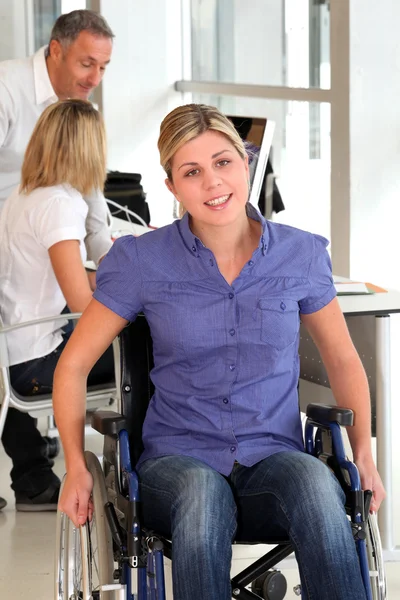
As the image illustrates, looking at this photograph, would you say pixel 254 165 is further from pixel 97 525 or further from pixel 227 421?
pixel 97 525

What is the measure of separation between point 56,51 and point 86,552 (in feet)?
8.09

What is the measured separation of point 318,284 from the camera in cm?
189

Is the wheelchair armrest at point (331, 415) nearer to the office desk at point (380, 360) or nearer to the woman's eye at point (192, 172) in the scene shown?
the woman's eye at point (192, 172)

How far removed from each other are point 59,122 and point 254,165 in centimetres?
62

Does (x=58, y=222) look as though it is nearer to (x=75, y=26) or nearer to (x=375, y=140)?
(x=75, y=26)

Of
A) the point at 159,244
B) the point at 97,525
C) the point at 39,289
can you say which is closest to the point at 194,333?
the point at 159,244

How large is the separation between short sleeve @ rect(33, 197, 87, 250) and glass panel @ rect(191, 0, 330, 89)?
2.74 meters

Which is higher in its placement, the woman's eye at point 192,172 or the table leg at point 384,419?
the woman's eye at point 192,172

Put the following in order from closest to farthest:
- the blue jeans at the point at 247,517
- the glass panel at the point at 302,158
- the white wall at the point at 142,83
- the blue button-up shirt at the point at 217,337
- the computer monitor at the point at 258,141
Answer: the blue jeans at the point at 247,517, the blue button-up shirt at the point at 217,337, the computer monitor at the point at 258,141, the glass panel at the point at 302,158, the white wall at the point at 142,83

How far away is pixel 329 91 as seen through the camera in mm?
4957

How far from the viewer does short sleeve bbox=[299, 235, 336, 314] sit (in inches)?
74.4

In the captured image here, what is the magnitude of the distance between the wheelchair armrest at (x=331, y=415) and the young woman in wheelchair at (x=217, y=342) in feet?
0.23

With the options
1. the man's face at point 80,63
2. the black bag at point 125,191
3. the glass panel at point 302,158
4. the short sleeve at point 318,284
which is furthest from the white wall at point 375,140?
the short sleeve at point 318,284

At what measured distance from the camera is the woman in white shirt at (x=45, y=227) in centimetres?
287
